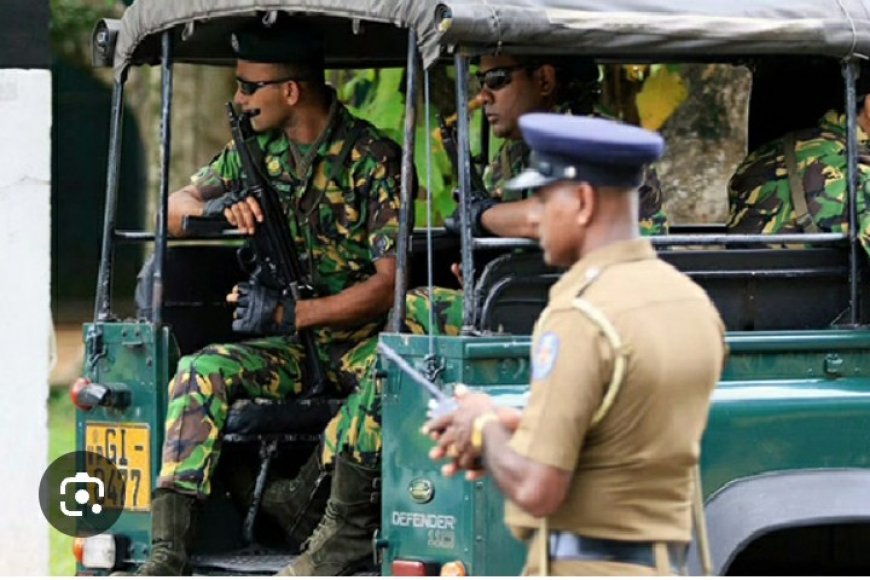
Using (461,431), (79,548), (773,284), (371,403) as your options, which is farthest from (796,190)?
(79,548)

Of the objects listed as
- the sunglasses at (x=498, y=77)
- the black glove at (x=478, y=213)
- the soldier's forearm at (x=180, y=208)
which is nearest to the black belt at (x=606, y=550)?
the black glove at (x=478, y=213)

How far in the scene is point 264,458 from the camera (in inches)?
288

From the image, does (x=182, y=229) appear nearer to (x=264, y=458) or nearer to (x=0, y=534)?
(x=264, y=458)

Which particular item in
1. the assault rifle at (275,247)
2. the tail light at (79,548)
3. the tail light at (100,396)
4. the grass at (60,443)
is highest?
the assault rifle at (275,247)

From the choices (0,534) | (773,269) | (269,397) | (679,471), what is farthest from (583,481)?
(0,534)

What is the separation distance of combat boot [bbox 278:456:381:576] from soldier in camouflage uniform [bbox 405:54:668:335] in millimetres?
570

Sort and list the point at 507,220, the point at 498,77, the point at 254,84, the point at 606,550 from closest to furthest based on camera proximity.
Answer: the point at 606,550 < the point at 507,220 < the point at 498,77 < the point at 254,84

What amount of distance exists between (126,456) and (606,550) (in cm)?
285

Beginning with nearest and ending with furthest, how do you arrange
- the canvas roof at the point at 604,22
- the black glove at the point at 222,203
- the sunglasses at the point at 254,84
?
the canvas roof at the point at 604,22 < the black glove at the point at 222,203 < the sunglasses at the point at 254,84

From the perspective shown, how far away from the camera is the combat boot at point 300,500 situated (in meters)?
7.25

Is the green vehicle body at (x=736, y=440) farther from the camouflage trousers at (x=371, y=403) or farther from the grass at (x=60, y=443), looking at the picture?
the grass at (x=60, y=443)

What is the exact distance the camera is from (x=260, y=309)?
7234 millimetres

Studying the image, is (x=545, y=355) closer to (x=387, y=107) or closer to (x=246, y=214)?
(x=246, y=214)

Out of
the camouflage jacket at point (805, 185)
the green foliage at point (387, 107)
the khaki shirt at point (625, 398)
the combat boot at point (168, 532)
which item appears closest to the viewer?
the khaki shirt at point (625, 398)
